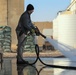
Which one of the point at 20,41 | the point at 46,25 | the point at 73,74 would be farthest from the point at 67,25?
the point at 46,25

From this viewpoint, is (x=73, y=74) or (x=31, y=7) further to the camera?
(x=31, y=7)

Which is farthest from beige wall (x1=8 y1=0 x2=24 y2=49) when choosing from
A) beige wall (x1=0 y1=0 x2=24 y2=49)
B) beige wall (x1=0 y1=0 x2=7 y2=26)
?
beige wall (x1=0 y1=0 x2=7 y2=26)

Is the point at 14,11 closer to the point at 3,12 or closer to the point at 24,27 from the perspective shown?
the point at 3,12

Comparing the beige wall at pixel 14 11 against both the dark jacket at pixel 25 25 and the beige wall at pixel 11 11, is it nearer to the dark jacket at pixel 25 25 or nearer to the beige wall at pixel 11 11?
the beige wall at pixel 11 11

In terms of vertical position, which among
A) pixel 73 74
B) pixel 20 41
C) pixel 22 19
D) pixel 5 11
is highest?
pixel 5 11

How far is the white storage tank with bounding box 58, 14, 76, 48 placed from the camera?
22750mm

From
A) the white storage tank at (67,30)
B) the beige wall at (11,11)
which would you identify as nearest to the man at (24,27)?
the white storage tank at (67,30)

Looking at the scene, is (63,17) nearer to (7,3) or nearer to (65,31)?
(65,31)

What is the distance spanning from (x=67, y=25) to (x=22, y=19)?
1572 centimetres

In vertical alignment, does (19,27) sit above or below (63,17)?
below

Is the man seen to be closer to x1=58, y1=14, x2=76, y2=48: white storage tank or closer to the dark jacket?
the dark jacket

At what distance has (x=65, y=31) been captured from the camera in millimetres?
23297

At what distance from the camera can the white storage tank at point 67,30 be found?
2275 cm

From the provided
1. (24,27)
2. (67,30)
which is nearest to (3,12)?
(67,30)
